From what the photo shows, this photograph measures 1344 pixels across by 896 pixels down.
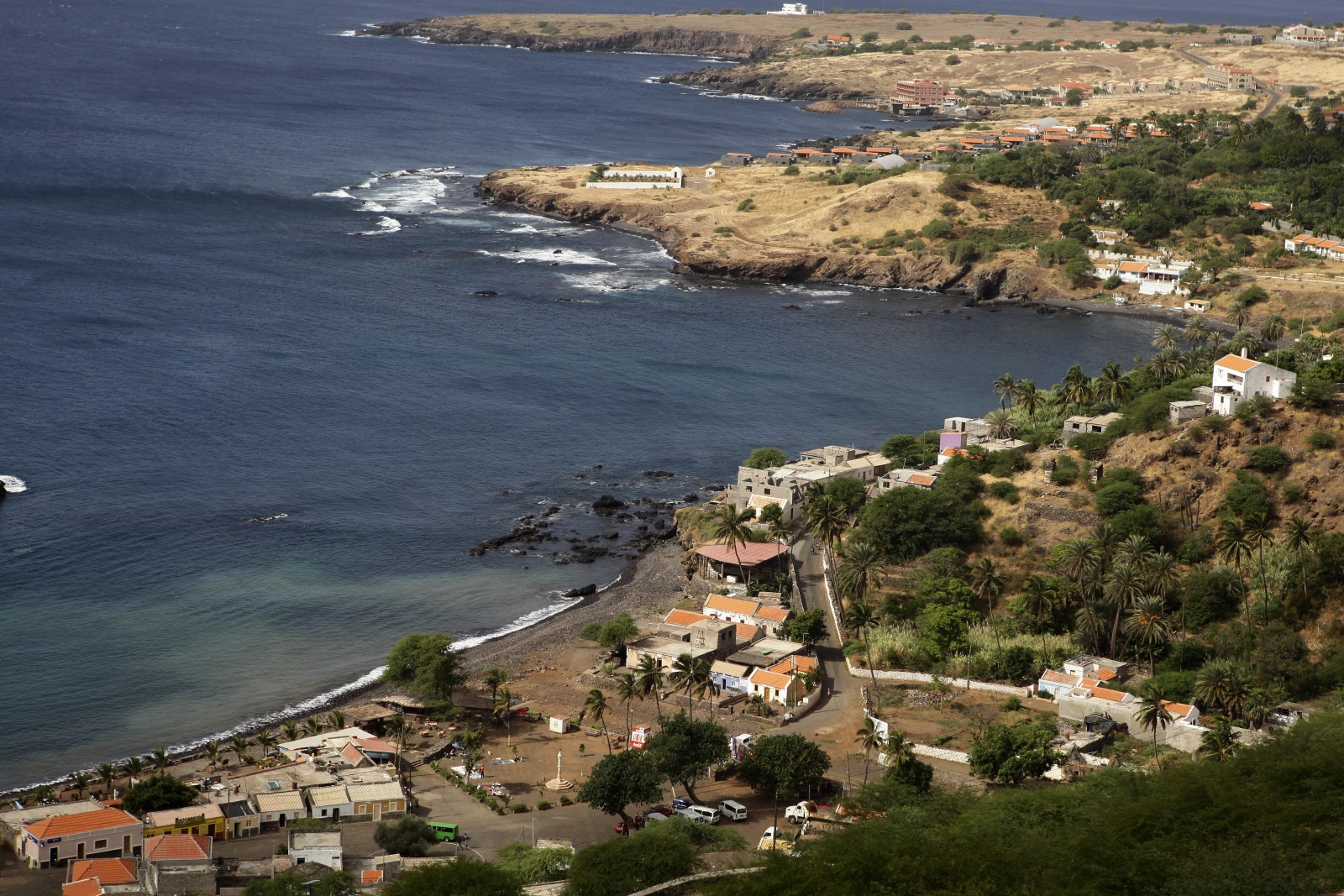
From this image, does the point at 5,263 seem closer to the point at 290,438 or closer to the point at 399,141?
the point at 290,438

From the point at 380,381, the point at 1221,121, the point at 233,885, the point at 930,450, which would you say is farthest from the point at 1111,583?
the point at 1221,121

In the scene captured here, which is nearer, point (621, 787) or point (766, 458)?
point (621, 787)

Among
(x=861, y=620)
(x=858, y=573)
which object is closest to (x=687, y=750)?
(x=861, y=620)

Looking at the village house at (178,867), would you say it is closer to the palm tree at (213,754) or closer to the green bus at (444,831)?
the green bus at (444,831)

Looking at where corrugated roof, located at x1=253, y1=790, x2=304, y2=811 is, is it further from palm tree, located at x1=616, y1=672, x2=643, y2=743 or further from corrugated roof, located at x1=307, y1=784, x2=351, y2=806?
palm tree, located at x1=616, y1=672, x2=643, y2=743

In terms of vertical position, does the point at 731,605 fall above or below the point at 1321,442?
below

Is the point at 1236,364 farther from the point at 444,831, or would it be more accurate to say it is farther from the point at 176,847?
the point at 176,847
